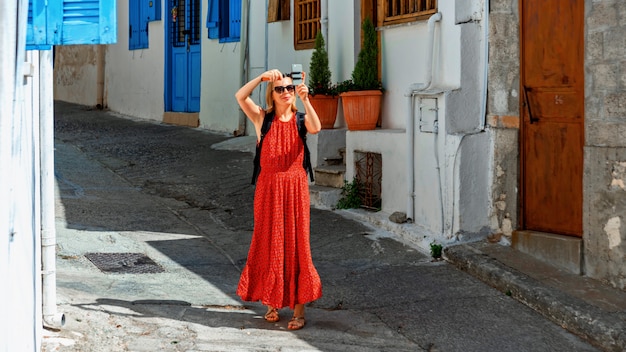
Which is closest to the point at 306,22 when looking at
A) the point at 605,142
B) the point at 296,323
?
the point at 605,142

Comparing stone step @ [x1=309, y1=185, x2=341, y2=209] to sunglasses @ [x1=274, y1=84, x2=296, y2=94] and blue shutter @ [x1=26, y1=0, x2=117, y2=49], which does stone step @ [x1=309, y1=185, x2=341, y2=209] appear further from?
blue shutter @ [x1=26, y1=0, x2=117, y2=49]

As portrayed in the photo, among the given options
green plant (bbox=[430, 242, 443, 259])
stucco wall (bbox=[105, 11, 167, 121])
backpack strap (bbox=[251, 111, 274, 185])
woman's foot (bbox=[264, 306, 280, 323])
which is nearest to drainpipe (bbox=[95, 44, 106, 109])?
stucco wall (bbox=[105, 11, 167, 121])

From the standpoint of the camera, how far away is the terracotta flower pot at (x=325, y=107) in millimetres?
11047

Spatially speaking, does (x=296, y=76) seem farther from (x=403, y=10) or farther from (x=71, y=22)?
(x=403, y=10)

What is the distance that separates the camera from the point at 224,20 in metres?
16.2

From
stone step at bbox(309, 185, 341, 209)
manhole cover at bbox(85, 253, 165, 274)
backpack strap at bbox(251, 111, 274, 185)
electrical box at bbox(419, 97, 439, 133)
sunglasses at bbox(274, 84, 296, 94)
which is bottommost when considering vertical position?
manhole cover at bbox(85, 253, 165, 274)

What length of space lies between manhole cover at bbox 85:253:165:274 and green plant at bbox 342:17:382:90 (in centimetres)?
310

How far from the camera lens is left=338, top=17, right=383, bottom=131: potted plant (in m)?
10.2

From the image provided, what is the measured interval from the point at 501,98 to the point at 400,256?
153 cm

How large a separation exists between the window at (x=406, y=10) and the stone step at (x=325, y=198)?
5.85 feet

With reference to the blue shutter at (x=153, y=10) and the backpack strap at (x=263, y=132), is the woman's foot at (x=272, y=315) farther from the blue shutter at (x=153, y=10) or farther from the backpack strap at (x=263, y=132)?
the blue shutter at (x=153, y=10)

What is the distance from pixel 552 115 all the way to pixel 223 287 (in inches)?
111

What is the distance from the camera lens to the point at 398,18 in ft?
33.0

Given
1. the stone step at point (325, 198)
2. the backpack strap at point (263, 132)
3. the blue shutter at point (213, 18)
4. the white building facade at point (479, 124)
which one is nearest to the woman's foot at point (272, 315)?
the backpack strap at point (263, 132)
